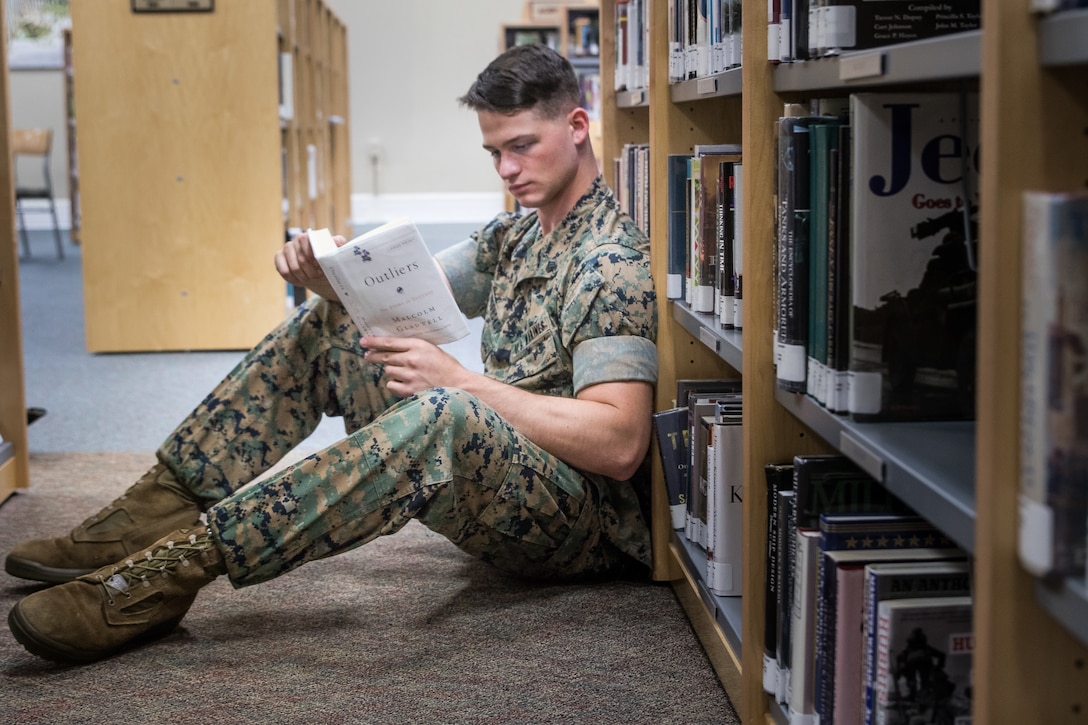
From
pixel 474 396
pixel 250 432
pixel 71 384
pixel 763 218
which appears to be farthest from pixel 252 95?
pixel 763 218

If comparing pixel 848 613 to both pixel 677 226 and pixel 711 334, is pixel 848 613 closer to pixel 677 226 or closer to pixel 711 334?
pixel 711 334

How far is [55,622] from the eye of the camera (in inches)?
62.6

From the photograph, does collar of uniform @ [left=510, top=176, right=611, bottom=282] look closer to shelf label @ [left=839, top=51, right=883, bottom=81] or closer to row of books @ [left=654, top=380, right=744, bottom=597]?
row of books @ [left=654, top=380, right=744, bottom=597]

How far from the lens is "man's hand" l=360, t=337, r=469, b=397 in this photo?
5.83ft

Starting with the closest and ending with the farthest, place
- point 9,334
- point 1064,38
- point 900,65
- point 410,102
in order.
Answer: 1. point 1064,38
2. point 900,65
3. point 9,334
4. point 410,102

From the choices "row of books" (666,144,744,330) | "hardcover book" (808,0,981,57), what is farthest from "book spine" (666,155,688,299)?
"hardcover book" (808,0,981,57)

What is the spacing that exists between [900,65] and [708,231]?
78 cm

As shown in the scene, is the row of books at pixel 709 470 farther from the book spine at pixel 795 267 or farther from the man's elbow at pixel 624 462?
the book spine at pixel 795 267

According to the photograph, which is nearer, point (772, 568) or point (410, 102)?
point (772, 568)

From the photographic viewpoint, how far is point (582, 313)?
1753 millimetres

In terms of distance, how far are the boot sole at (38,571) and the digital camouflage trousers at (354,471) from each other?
0.73 ft

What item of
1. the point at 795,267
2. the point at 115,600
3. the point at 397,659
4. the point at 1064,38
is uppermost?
the point at 1064,38

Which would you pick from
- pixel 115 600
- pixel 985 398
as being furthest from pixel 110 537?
pixel 985 398

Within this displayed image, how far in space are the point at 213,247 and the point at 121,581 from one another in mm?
3055
